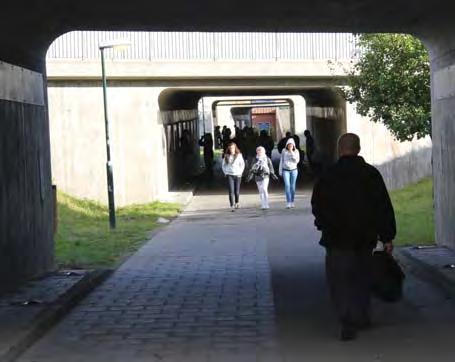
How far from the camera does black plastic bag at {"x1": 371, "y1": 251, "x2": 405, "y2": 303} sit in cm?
729

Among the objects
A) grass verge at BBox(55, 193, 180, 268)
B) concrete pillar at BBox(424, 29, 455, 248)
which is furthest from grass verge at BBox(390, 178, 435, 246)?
grass verge at BBox(55, 193, 180, 268)

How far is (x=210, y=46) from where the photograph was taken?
24156mm

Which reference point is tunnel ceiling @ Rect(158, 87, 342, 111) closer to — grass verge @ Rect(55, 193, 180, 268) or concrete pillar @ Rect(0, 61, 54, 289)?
grass verge @ Rect(55, 193, 180, 268)

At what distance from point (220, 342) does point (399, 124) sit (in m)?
10.2

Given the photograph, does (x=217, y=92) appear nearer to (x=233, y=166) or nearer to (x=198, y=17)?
(x=233, y=166)

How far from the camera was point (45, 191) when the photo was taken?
10977 mm

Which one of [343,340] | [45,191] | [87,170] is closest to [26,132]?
[45,191]

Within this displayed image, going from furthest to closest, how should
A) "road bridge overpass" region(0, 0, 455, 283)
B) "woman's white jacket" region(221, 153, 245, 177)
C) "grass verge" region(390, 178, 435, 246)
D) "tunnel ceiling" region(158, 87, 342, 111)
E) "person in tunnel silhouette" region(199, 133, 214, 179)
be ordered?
1. "person in tunnel silhouette" region(199, 133, 214, 179)
2. "tunnel ceiling" region(158, 87, 342, 111)
3. "woman's white jacket" region(221, 153, 245, 177)
4. "grass verge" region(390, 178, 435, 246)
5. "road bridge overpass" region(0, 0, 455, 283)

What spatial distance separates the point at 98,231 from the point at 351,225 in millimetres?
10615

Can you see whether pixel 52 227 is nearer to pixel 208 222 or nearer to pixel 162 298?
pixel 162 298

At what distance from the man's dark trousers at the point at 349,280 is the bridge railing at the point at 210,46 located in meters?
16.5

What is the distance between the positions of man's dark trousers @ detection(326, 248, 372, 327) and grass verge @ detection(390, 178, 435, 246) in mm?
6028

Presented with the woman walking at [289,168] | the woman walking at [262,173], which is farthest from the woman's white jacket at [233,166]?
the woman walking at [289,168]

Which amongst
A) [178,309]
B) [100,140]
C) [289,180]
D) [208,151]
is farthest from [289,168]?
[208,151]
